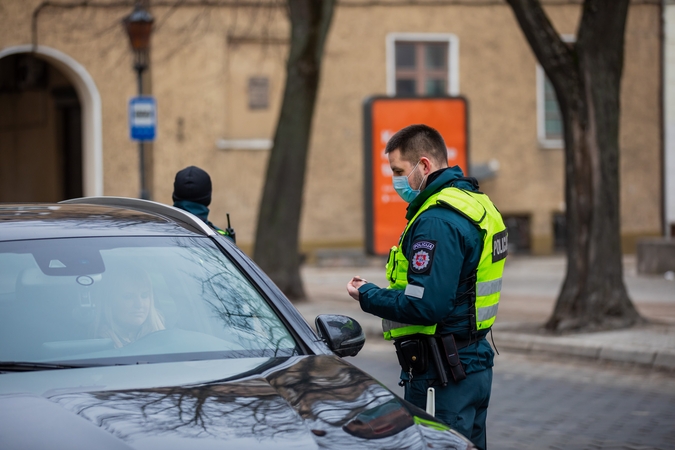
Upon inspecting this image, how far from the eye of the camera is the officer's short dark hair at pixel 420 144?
13.6ft

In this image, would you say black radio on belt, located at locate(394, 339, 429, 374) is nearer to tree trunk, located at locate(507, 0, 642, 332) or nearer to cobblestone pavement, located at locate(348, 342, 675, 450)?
cobblestone pavement, located at locate(348, 342, 675, 450)

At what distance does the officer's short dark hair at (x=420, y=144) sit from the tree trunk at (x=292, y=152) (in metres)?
10.5

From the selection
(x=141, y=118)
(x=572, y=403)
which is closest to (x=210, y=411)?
(x=572, y=403)


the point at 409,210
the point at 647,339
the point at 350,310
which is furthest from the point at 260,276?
the point at 350,310

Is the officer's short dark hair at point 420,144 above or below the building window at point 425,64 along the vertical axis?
below

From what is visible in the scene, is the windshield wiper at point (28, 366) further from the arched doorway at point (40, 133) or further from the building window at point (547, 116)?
the building window at point (547, 116)

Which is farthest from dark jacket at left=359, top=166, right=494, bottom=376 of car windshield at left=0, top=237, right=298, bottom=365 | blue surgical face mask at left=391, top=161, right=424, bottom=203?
car windshield at left=0, top=237, right=298, bottom=365

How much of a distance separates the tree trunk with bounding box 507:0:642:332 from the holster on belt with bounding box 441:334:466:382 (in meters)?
7.67

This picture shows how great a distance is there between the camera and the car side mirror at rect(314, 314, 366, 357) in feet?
12.7

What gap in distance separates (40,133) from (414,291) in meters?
23.1

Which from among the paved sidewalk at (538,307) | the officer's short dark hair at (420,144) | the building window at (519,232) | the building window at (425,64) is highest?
the building window at (425,64)

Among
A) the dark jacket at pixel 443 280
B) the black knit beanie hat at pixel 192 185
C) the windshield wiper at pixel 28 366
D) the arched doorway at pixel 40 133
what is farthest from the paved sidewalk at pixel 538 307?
the windshield wiper at pixel 28 366

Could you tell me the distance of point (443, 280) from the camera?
12.6 feet

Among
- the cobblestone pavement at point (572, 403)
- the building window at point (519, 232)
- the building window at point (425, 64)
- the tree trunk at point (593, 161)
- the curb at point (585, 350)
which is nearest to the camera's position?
the cobblestone pavement at point (572, 403)
